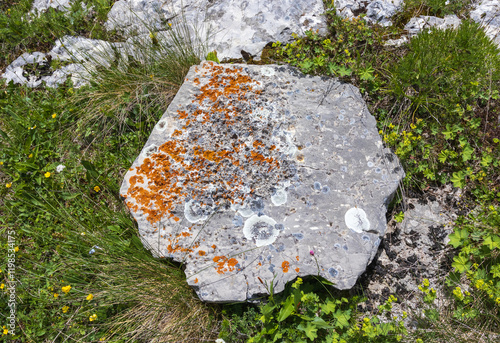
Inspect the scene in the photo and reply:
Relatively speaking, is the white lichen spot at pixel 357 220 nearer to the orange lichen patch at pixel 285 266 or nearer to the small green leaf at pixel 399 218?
the small green leaf at pixel 399 218

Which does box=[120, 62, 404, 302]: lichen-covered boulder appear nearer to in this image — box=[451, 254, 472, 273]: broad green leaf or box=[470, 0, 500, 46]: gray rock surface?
box=[451, 254, 472, 273]: broad green leaf

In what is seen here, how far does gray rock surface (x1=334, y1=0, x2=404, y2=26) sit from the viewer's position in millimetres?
3605

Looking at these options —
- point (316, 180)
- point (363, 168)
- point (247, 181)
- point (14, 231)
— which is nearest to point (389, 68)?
point (363, 168)

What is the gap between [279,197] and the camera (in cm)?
266

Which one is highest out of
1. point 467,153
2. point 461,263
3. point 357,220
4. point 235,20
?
point 235,20

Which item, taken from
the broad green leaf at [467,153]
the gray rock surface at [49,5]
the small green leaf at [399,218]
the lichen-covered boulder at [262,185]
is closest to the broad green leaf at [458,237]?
the small green leaf at [399,218]

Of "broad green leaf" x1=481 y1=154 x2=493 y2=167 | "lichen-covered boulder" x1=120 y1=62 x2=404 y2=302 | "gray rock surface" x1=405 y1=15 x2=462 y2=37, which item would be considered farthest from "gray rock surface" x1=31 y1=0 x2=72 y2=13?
"broad green leaf" x1=481 y1=154 x2=493 y2=167

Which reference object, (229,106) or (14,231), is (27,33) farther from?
(229,106)

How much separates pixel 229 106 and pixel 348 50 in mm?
1482

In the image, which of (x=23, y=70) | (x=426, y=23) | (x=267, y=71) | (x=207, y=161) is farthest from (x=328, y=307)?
(x=23, y=70)

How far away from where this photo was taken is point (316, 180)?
2713 mm

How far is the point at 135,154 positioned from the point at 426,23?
3.45 metres

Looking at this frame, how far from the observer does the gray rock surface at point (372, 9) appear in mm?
3605

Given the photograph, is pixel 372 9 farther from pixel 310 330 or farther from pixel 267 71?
pixel 310 330
